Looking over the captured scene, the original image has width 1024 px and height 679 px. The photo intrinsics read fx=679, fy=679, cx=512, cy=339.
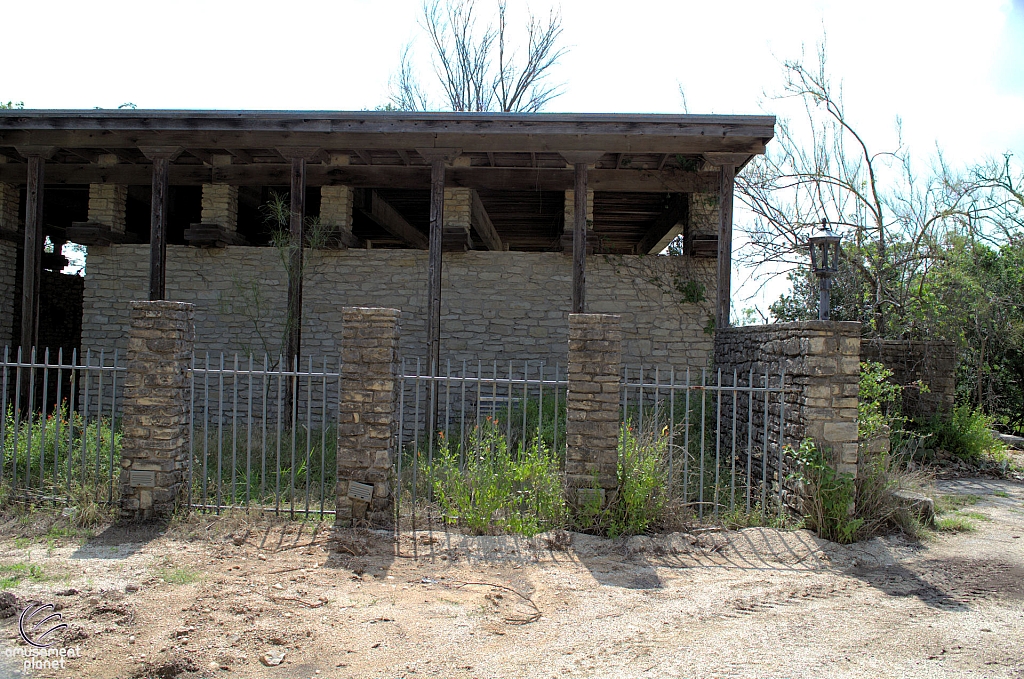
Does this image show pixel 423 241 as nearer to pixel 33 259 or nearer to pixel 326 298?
pixel 326 298

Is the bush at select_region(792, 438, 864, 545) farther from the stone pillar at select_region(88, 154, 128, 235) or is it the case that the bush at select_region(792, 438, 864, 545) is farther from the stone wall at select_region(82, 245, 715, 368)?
the stone pillar at select_region(88, 154, 128, 235)

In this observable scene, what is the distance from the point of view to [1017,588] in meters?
4.68

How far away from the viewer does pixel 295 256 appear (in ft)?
30.4

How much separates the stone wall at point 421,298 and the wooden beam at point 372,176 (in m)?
1.08

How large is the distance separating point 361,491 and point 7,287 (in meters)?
9.44

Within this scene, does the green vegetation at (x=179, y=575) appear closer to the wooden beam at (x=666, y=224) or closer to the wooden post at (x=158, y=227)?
the wooden post at (x=158, y=227)

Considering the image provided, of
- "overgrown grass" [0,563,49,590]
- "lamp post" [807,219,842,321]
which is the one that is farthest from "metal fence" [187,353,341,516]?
"lamp post" [807,219,842,321]

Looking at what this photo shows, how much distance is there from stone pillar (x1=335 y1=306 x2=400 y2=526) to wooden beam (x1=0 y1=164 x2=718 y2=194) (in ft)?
17.2

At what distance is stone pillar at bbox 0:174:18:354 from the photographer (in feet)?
36.2

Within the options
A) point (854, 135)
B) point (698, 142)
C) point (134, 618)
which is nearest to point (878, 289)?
point (854, 135)

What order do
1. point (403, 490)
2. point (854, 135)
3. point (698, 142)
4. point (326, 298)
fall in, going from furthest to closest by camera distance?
point (854, 135)
point (326, 298)
point (698, 142)
point (403, 490)

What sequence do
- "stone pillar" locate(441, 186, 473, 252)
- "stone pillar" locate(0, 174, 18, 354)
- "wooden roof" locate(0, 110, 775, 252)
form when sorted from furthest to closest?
"stone pillar" locate(0, 174, 18, 354), "stone pillar" locate(441, 186, 473, 252), "wooden roof" locate(0, 110, 775, 252)

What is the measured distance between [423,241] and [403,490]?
30.1 ft

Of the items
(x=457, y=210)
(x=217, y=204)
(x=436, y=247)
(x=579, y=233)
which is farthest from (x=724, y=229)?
(x=217, y=204)
